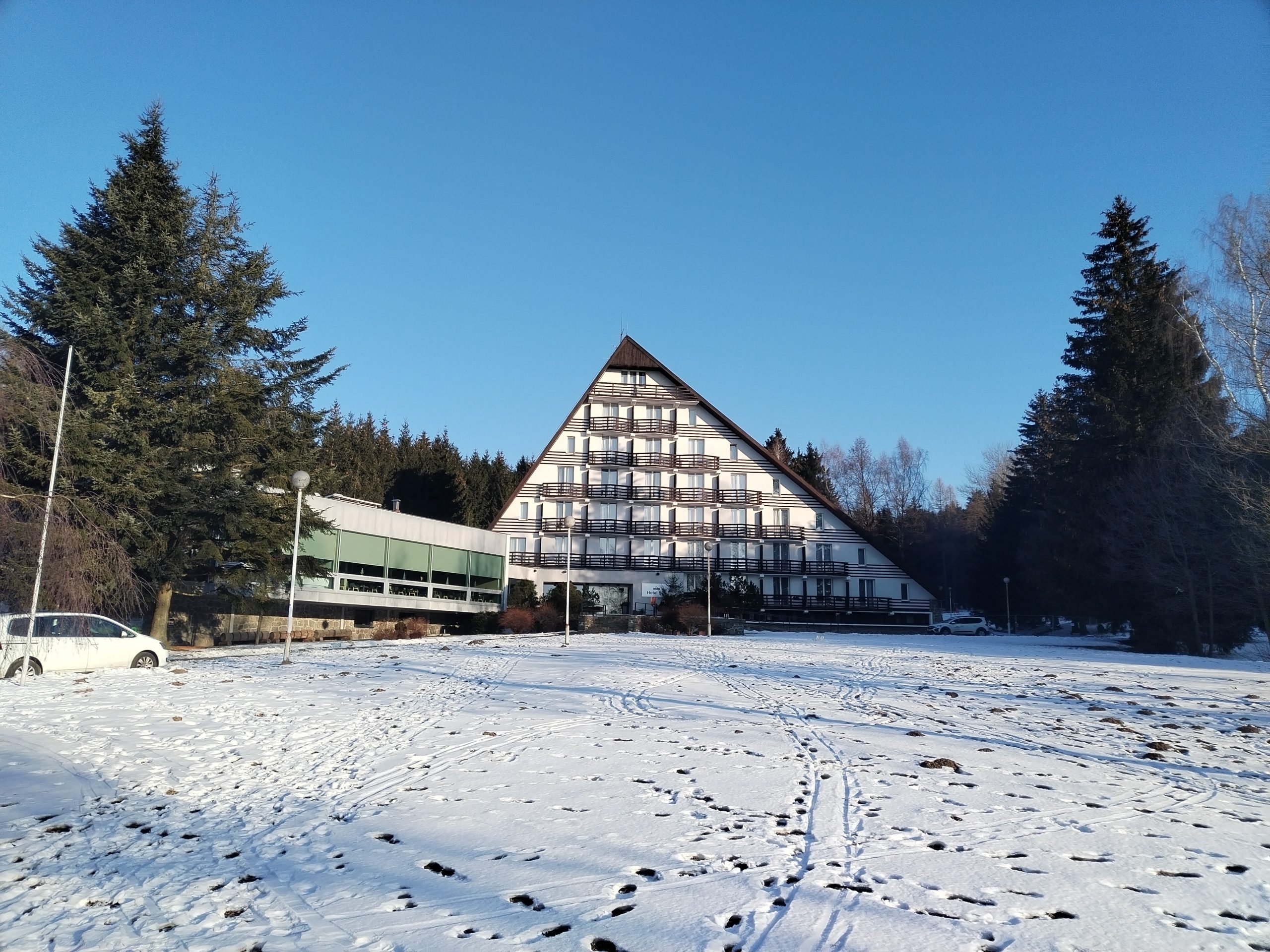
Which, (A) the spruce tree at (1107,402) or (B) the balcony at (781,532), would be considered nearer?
(A) the spruce tree at (1107,402)

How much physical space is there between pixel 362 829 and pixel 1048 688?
14.9m

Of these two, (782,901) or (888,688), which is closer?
(782,901)

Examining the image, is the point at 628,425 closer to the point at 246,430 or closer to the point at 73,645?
the point at 246,430

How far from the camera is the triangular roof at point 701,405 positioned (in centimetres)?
5594

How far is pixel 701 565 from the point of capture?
57.4 m

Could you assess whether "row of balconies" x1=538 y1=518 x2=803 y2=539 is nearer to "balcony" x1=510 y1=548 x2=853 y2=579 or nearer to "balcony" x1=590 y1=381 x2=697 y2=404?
"balcony" x1=510 y1=548 x2=853 y2=579

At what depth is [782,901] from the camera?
205 inches

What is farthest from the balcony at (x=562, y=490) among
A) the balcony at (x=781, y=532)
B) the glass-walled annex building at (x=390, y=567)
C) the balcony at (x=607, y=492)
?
the balcony at (x=781, y=532)

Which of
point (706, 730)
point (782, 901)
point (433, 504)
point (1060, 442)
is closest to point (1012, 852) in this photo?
point (782, 901)

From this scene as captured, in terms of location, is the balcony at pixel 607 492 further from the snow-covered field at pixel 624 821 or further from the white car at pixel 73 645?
the snow-covered field at pixel 624 821

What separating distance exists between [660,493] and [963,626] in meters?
22.2

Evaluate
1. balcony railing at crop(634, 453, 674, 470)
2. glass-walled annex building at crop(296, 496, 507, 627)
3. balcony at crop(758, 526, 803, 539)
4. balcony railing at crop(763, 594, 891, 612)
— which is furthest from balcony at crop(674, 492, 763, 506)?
glass-walled annex building at crop(296, 496, 507, 627)

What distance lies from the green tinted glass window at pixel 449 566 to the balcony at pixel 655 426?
17279mm

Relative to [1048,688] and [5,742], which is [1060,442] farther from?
[5,742]
